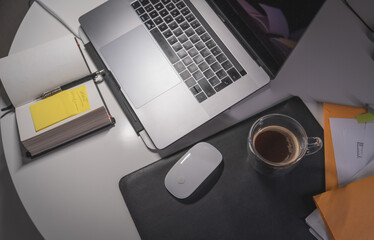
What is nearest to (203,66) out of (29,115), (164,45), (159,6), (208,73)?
(208,73)

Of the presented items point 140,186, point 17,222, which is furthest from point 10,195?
point 140,186

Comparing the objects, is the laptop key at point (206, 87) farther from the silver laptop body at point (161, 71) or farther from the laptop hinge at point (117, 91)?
the laptop hinge at point (117, 91)

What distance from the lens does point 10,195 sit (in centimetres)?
85

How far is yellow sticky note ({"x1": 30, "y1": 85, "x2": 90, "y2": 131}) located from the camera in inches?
25.9

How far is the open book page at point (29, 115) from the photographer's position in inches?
25.5

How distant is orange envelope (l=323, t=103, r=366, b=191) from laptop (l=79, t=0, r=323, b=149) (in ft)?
0.57

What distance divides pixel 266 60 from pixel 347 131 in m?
0.27

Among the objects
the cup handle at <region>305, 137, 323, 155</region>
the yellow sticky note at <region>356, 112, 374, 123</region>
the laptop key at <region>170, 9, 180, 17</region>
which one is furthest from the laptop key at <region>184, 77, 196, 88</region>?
the yellow sticky note at <region>356, 112, 374, 123</region>

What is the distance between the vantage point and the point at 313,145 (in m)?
0.64

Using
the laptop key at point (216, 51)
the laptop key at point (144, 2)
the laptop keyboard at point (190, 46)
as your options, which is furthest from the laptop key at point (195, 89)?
the laptop key at point (144, 2)

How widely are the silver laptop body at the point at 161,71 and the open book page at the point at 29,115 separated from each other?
75 mm

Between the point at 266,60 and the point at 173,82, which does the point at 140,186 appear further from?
the point at 266,60

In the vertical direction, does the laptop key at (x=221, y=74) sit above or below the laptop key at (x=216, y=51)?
below

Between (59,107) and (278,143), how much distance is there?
1.79 feet
